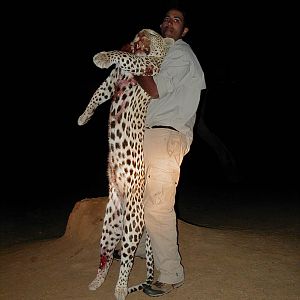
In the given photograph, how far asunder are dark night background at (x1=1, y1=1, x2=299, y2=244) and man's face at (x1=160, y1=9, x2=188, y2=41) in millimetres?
4813

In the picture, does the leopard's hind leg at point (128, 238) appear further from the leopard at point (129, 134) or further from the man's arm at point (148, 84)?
the man's arm at point (148, 84)

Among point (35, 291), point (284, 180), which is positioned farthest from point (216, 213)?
point (35, 291)

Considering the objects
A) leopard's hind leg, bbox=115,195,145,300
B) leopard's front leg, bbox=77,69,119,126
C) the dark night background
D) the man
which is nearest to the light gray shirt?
the man

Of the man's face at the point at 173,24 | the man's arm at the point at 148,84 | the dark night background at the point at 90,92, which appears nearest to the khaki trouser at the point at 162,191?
the man's arm at the point at 148,84

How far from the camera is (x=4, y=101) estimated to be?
23203 millimetres

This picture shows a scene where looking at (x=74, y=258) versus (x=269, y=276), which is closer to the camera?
(x=269, y=276)

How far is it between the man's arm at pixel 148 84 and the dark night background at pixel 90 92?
16.9 ft

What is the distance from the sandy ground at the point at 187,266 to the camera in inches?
150

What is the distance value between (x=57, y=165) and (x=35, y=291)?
443 inches

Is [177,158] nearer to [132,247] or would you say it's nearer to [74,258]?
[132,247]

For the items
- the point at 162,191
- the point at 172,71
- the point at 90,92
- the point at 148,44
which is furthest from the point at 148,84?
the point at 90,92

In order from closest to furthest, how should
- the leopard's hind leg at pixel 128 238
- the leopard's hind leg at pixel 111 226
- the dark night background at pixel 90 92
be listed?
the leopard's hind leg at pixel 128 238, the leopard's hind leg at pixel 111 226, the dark night background at pixel 90 92

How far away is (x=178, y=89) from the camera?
11.6 feet

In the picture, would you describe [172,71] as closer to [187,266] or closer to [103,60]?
[103,60]
